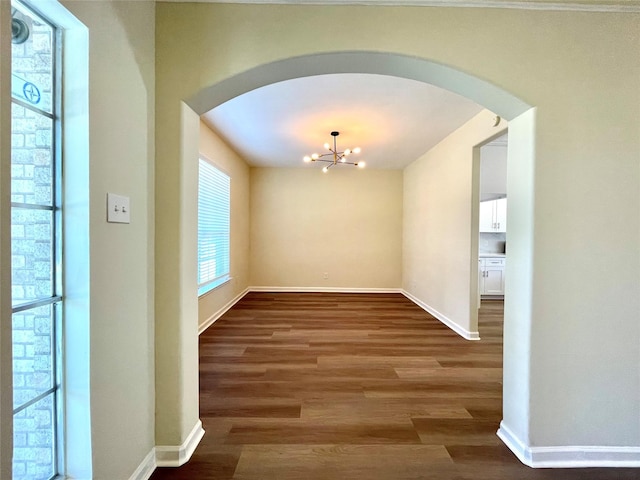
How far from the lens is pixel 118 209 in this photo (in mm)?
1292

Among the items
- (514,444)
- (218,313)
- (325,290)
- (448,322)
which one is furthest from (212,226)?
(514,444)

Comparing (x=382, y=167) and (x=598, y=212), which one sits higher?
(x=382, y=167)

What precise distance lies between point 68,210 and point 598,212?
262 cm

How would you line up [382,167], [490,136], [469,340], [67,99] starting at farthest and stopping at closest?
[382,167] < [469,340] < [490,136] < [67,99]

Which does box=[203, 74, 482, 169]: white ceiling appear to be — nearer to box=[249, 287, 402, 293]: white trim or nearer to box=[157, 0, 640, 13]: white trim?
box=[157, 0, 640, 13]: white trim

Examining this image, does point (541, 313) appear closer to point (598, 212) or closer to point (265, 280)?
point (598, 212)

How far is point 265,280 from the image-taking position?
627 centimetres

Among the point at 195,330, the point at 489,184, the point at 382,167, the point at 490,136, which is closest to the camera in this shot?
the point at 195,330

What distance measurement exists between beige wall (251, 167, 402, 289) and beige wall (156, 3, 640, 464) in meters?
4.63

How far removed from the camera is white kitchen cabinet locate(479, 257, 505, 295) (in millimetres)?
5613

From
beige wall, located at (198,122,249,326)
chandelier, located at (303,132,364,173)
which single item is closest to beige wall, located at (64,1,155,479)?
beige wall, located at (198,122,249,326)

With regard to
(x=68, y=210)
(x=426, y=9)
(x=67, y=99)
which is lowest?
(x=68, y=210)

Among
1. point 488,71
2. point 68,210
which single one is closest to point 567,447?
point 488,71

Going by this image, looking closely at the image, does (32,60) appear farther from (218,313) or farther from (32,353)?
(218,313)
